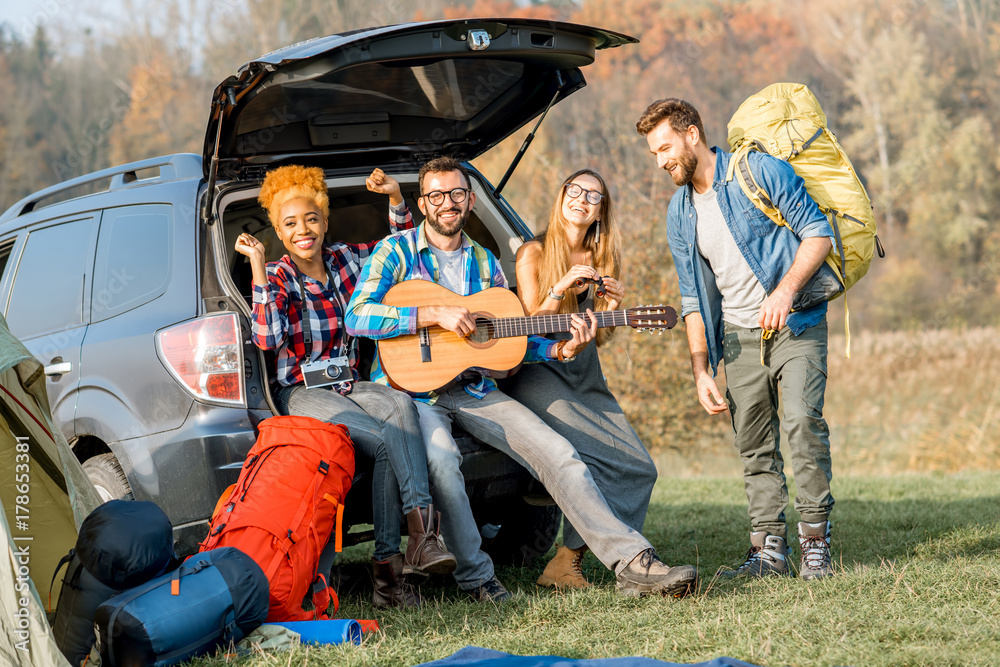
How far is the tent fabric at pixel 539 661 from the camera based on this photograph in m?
2.79

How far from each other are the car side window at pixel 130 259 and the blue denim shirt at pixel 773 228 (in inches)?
93.9

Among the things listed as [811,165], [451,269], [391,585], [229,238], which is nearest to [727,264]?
[811,165]

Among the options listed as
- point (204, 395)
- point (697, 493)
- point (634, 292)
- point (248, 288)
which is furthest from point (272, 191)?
point (634, 292)

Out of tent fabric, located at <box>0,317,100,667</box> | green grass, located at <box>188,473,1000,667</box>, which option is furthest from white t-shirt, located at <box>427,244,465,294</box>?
tent fabric, located at <box>0,317,100,667</box>

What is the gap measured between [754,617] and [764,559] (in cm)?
103

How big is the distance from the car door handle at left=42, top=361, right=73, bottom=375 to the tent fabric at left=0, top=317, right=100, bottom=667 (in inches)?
27.0

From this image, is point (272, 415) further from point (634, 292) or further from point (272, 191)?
point (634, 292)

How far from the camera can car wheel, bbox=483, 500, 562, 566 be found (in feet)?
16.1

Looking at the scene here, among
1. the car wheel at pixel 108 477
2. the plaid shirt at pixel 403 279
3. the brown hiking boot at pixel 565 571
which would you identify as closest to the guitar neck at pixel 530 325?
the plaid shirt at pixel 403 279

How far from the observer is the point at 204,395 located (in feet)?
12.3

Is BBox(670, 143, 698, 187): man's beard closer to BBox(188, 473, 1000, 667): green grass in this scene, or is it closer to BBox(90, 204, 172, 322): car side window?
BBox(188, 473, 1000, 667): green grass

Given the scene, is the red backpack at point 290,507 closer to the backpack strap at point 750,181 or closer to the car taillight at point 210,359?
the car taillight at point 210,359

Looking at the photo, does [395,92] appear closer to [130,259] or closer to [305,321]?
[305,321]

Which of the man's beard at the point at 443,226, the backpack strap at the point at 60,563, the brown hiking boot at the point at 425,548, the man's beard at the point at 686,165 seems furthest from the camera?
the man's beard at the point at 443,226
